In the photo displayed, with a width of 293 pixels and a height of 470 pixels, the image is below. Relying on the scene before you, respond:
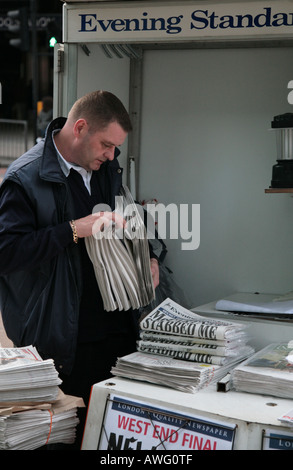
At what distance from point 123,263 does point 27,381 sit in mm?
776

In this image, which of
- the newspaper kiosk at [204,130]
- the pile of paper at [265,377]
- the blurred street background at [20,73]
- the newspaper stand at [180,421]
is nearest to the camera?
the newspaper stand at [180,421]

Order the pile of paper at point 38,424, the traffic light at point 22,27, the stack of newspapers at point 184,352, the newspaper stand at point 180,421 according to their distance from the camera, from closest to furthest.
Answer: the newspaper stand at point 180,421 < the pile of paper at point 38,424 < the stack of newspapers at point 184,352 < the traffic light at point 22,27

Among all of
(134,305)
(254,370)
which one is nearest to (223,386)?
(254,370)

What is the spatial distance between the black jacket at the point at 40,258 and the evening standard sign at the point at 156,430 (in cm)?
56

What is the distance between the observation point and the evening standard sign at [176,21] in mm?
2965

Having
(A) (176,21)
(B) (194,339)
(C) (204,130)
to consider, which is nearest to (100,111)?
(A) (176,21)

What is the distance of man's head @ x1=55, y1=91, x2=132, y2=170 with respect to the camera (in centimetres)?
282

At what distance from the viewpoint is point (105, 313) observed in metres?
2.98

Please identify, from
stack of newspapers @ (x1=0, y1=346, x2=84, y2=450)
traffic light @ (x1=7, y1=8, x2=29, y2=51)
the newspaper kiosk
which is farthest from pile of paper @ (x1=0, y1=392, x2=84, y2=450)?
traffic light @ (x1=7, y1=8, x2=29, y2=51)

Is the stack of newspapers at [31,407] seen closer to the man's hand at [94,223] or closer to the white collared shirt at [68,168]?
the man's hand at [94,223]

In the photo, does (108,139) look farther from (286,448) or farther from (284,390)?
(286,448)

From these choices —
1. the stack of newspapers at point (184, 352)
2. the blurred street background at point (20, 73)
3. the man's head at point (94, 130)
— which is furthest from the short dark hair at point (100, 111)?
the blurred street background at point (20, 73)

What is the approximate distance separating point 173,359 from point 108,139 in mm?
1013

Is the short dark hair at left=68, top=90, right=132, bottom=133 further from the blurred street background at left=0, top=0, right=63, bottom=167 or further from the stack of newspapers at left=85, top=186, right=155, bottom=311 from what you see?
the blurred street background at left=0, top=0, right=63, bottom=167
